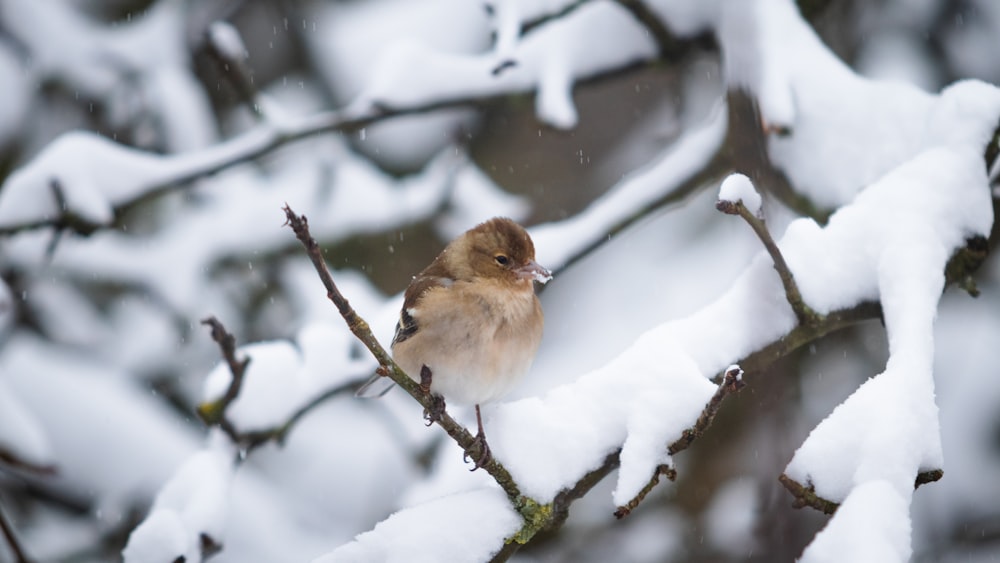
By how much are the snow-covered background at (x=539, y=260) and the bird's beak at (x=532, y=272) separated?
0.23m

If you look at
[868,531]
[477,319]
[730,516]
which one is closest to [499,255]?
[477,319]

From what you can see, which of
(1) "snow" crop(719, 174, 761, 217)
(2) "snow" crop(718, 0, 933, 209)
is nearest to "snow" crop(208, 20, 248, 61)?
(2) "snow" crop(718, 0, 933, 209)

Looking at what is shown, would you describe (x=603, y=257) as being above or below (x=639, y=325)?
above

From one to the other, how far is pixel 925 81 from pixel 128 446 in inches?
182

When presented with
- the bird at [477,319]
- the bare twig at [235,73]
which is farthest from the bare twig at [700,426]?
the bare twig at [235,73]

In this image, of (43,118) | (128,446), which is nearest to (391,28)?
(43,118)

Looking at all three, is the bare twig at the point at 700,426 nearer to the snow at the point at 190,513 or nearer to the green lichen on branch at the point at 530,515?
the green lichen on branch at the point at 530,515

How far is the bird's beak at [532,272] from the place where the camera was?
9.87 feet

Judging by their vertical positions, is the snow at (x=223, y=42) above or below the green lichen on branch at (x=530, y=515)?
above

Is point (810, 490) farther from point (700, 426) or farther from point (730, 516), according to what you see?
point (730, 516)

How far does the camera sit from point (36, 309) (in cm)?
480

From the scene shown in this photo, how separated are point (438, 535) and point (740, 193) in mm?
1078

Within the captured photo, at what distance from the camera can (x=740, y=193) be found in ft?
6.01

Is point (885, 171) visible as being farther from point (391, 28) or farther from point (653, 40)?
Answer: point (391, 28)
